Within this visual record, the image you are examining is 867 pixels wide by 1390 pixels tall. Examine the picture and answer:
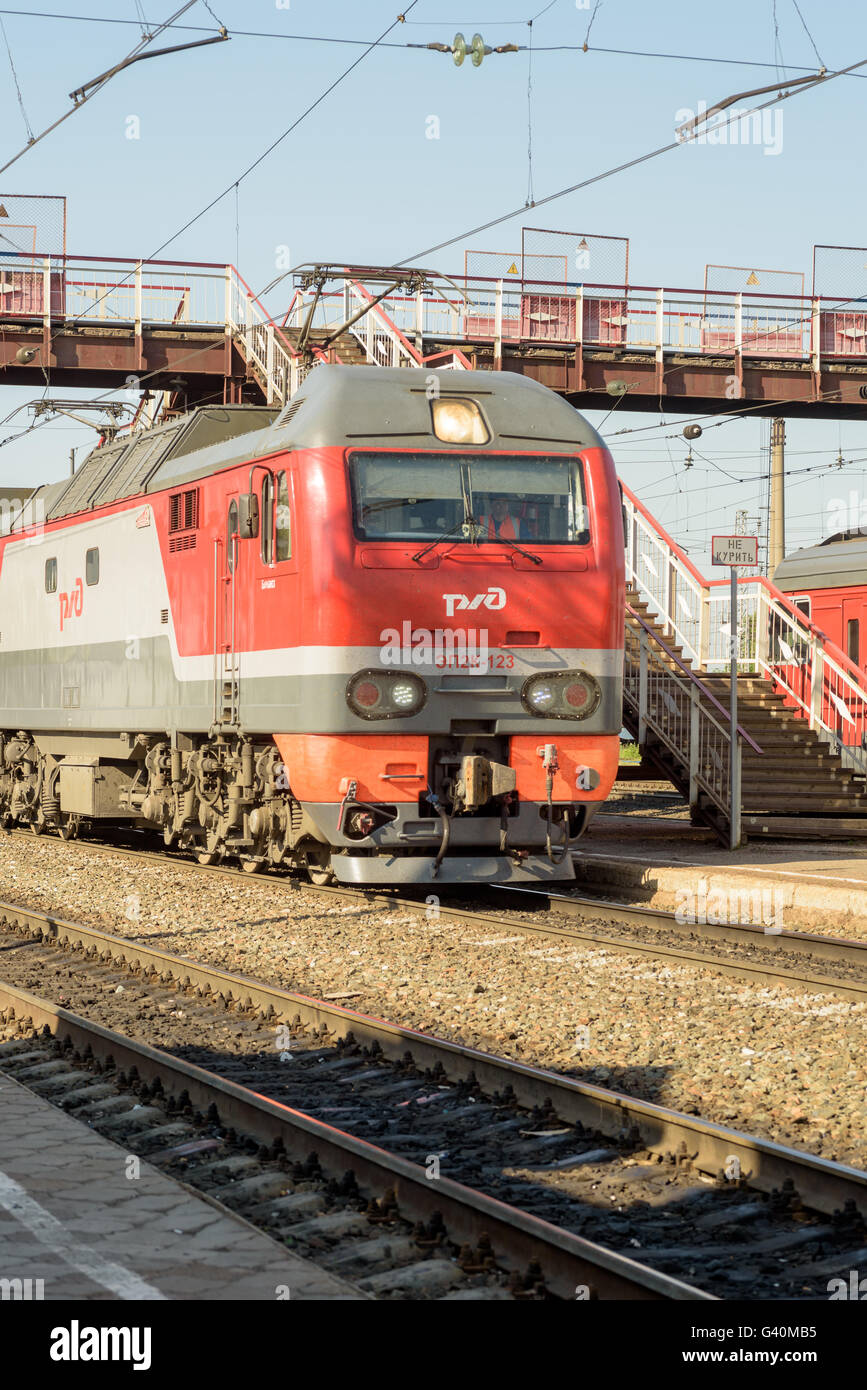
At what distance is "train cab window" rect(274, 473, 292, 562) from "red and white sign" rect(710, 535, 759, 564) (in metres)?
4.83

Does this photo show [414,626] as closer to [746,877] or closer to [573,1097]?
[746,877]

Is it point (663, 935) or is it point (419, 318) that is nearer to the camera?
point (663, 935)

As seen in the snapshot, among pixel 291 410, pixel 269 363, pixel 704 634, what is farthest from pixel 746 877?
pixel 269 363

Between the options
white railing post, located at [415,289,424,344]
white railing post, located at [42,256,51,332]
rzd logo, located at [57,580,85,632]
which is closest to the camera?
rzd logo, located at [57,580,85,632]

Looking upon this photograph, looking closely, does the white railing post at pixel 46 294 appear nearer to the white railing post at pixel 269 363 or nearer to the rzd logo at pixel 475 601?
the white railing post at pixel 269 363

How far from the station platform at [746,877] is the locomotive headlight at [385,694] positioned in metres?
3.09

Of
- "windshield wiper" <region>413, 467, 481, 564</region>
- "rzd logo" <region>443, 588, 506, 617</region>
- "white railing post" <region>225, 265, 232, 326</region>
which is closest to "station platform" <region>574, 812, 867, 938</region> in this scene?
"rzd logo" <region>443, 588, 506, 617</region>

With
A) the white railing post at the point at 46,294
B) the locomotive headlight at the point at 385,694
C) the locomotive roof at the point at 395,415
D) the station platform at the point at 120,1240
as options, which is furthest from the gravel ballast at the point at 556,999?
the white railing post at the point at 46,294

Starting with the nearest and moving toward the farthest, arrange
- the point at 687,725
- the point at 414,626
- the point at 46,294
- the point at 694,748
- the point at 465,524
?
the point at 414,626 → the point at 465,524 → the point at 694,748 → the point at 687,725 → the point at 46,294

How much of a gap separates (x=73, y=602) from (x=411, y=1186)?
46.3ft

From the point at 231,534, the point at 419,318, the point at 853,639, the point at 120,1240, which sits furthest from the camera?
the point at 419,318

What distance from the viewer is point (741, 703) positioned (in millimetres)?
19766

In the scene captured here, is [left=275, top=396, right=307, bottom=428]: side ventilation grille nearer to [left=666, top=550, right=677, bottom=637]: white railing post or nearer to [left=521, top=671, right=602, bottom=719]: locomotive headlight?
[left=521, top=671, right=602, bottom=719]: locomotive headlight

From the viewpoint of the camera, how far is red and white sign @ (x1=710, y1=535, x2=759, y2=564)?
16.1m
